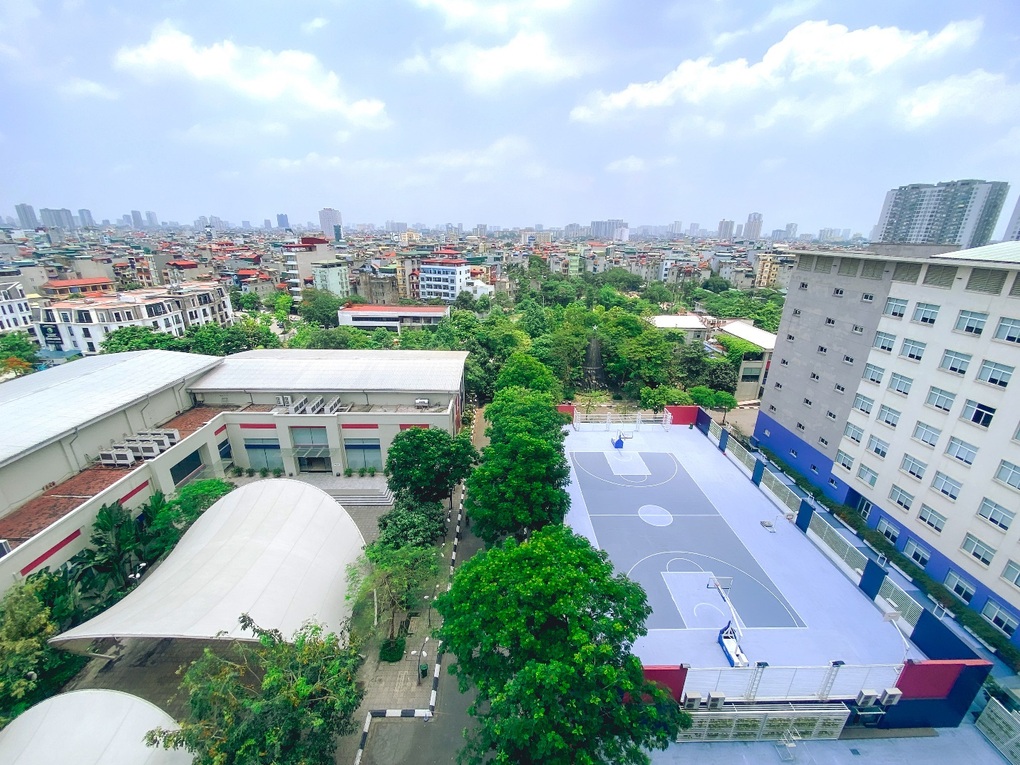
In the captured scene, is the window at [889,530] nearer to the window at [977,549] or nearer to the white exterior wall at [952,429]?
the white exterior wall at [952,429]

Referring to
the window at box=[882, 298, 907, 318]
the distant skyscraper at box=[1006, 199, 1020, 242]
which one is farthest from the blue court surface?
the distant skyscraper at box=[1006, 199, 1020, 242]

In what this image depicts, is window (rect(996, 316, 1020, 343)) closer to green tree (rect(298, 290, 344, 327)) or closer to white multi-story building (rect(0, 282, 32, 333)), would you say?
green tree (rect(298, 290, 344, 327))

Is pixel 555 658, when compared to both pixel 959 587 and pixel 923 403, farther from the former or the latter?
pixel 923 403

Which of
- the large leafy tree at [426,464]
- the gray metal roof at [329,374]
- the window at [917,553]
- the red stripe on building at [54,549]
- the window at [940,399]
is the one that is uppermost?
the window at [940,399]

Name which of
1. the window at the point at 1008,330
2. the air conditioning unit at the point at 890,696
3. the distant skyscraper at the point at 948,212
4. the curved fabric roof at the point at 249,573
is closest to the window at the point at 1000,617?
the air conditioning unit at the point at 890,696

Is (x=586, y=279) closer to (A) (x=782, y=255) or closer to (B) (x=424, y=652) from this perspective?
(A) (x=782, y=255)
